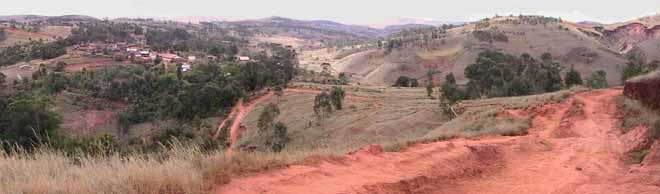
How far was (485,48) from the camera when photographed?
101250mm

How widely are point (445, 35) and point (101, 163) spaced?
115 meters

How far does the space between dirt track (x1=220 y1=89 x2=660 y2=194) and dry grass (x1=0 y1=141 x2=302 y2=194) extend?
0.32 m

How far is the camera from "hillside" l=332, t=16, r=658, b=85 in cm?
9750

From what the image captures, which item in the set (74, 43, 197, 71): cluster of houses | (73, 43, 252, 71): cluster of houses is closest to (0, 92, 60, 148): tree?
(73, 43, 252, 71): cluster of houses

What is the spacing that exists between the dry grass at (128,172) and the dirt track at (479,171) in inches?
12.6

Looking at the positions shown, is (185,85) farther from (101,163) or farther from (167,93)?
(101,163)

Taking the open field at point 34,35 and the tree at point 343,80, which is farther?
the open field at point 34,35

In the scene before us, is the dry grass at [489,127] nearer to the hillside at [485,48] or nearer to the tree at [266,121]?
the tree at [266,121]

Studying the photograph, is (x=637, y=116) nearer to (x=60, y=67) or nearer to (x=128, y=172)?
(x=128, y=172)

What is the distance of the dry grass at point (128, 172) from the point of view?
621cm

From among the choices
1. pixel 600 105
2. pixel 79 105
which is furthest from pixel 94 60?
pixel 600 105

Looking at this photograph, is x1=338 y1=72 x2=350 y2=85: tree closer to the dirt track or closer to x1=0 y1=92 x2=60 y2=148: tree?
x1=0 y1=92 x2=60 y2=148: tree

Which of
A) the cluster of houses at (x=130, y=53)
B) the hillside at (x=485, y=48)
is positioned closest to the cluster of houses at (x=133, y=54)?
the cluster of houses at (x=130, y=53)

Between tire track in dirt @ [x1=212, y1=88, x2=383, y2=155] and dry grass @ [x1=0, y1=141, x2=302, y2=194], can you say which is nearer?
dry grass @ [x1=0, y1=141, x2=302, y2=194]
